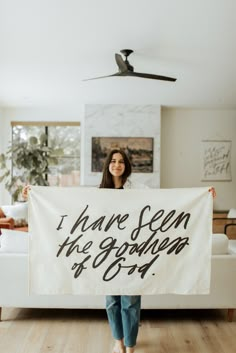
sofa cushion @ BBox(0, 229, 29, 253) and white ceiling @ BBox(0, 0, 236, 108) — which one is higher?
white ceiling @ BBox(0, 0, 236, 108)

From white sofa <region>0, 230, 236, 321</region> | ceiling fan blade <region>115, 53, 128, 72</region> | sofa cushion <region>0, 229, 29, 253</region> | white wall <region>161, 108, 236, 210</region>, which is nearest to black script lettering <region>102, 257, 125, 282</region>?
white sofa <region>0, 230, 236, 321</region>

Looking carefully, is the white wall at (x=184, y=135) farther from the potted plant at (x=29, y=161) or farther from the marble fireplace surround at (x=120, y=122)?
the potted plant at (x=29, y=161)

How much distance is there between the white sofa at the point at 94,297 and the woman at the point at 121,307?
0.58 meters

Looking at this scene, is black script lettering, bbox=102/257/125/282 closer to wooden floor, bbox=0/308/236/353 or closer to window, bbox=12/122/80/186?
wooden floor, bbox=0/308/236/353

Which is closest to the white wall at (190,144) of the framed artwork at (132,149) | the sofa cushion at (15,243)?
the framed artwork at (132,149)

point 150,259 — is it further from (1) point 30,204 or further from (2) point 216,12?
(2) point 216,12

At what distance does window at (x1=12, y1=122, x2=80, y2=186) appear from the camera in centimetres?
797

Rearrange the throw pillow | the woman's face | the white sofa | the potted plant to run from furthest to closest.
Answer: the potted plant
the throw pillow
the white sofa
the woman's face

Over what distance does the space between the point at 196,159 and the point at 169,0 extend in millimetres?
5245

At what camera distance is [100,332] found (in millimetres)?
2820

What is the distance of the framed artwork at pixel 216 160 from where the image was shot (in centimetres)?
787

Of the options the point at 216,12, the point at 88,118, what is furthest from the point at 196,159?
the point at 216,12

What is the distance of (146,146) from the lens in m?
7.48

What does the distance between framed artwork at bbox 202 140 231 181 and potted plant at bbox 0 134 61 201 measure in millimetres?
3009
